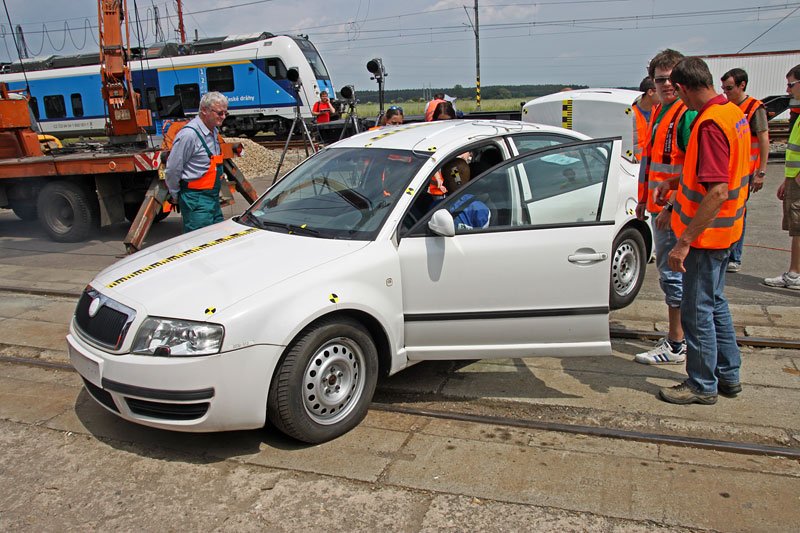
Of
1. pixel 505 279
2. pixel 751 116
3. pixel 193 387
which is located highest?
pixel 751 116

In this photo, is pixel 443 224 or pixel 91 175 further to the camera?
pixel 91 175

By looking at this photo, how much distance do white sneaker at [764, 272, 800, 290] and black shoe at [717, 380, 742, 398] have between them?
8.92ft

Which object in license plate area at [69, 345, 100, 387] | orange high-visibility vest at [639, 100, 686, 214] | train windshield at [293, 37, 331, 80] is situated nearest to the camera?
license plate area at [69, 345, 100, 387]

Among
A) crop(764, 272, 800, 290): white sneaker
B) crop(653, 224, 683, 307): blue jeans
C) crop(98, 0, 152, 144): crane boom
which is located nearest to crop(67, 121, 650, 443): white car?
crop(653, 224, 683, 307): blue jeans

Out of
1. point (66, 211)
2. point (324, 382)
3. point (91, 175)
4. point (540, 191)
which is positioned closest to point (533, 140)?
point (540, 191)

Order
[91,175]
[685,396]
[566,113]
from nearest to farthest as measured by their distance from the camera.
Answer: [685,396] → [91,175] → [566,113]

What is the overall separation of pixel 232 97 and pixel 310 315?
22.8 m

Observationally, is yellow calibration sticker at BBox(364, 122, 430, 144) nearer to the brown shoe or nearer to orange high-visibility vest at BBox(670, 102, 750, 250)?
orange high-visibility vest at BBox(670, 102, 750, 250)

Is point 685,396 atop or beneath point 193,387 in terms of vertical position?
beneath

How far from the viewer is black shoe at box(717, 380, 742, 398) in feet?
13.7

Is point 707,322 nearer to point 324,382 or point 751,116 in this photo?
point 324,382

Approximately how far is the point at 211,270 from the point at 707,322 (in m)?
2.95

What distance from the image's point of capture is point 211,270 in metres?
3.79

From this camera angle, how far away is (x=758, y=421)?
3.86 meters
